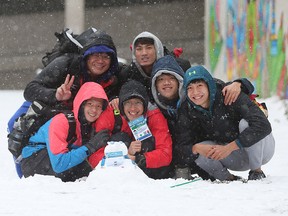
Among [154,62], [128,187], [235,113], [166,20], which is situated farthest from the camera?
[166,20]

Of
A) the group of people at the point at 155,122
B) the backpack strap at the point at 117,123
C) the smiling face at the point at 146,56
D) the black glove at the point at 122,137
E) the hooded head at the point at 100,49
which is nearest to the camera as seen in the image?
the group of people at the point at 155,122

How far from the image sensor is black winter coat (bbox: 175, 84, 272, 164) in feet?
15.0

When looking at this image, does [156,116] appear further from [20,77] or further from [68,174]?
[20,77]

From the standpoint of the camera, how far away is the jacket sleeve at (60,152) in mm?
4699

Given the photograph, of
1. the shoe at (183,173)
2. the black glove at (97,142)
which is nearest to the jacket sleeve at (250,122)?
the shoe at (183,173)

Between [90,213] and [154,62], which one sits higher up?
[154,62]

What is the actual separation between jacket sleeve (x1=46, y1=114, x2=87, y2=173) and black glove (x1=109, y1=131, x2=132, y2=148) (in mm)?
→ 291

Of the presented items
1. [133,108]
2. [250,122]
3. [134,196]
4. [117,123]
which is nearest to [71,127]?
[117,123]

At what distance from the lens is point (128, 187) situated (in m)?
3.96

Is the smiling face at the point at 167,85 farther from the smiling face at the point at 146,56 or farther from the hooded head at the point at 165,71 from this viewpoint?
the smiling face at the point at 146,56

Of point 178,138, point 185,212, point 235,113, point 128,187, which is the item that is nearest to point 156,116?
point 178,138

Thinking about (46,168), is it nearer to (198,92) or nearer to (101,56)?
(101,56)

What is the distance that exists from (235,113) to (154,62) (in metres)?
0.95

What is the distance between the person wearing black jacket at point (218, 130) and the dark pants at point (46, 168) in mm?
796
